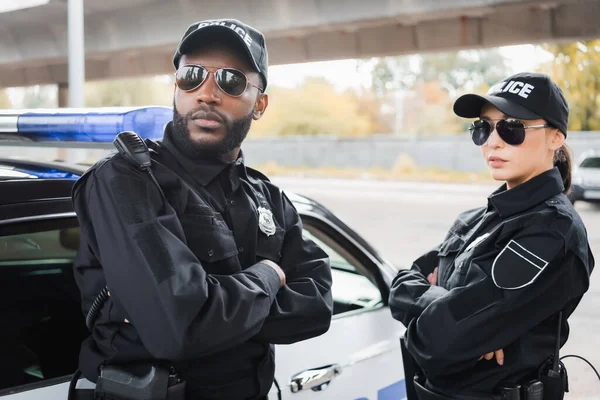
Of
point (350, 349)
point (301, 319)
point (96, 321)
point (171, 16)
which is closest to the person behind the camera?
point (96, 321)

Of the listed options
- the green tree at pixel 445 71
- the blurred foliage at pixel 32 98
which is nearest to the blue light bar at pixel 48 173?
the green tree at pixel 445 71

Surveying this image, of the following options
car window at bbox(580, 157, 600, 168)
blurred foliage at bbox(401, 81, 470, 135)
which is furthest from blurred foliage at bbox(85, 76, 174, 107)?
car window at bbox(580, 157, 600, 168)

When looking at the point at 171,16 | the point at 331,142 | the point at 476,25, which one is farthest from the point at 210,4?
the point at 331,142

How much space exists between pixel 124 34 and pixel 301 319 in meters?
12.9

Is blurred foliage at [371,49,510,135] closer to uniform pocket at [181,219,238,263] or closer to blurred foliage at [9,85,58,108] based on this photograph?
blurred foliage at [9,85,58,108]

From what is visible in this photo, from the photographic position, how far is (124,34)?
44.9 feet

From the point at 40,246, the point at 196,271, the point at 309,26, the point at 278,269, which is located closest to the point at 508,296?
the point at 278,269

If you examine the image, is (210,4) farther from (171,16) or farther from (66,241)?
(66,241)

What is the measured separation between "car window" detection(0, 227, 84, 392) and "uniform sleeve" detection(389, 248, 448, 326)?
1.03m

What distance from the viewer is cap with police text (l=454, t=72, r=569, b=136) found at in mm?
2154

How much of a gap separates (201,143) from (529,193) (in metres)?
1.06

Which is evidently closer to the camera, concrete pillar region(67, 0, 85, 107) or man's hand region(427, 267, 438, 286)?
man's hand region(427, 267, 438, 286)

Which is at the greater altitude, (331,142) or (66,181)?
(66,181)

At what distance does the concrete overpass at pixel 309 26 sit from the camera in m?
10.3
